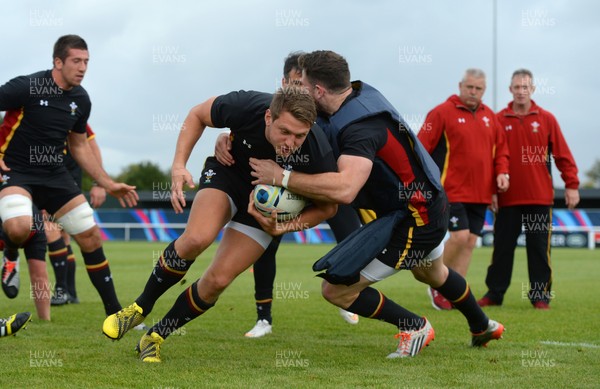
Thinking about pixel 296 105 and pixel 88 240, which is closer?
pixel 296 105

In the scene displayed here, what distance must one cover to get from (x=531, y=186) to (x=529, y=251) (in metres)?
0.85

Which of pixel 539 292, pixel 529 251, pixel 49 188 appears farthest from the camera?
pixel 529 251

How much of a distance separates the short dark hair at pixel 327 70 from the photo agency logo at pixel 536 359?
2.30 m

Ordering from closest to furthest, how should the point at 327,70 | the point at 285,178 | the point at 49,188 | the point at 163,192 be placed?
the point at 285,178 → the point at 327,70 → the point at 49,188 → the point at 163,192

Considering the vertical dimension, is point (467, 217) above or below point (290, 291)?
above

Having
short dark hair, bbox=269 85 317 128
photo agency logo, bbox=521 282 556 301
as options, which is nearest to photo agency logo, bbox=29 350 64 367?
short dark hair, bbox=269 85 317 128

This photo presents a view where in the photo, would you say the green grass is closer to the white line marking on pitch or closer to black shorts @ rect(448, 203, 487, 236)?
the white line marking on pitch

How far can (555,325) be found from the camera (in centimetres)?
782

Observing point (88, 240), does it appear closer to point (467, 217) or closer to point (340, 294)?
point (340, 294)

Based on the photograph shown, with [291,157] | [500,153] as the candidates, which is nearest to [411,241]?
[291,157]

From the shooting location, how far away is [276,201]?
5340 millimetres

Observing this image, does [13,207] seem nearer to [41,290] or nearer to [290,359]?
[41,290]

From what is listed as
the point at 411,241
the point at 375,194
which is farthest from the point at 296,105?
the point at 411,241

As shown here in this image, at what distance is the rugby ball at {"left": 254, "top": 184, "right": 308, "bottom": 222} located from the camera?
5.33m
